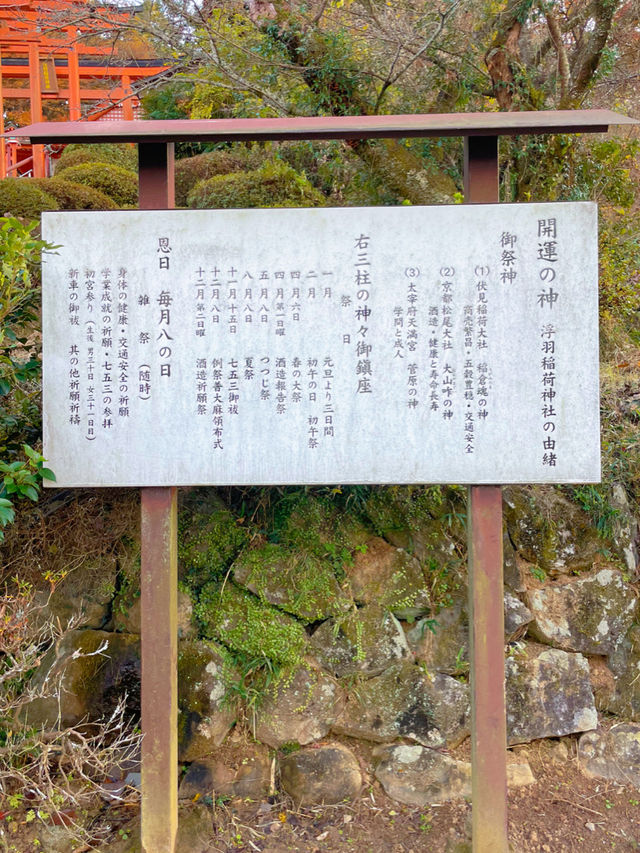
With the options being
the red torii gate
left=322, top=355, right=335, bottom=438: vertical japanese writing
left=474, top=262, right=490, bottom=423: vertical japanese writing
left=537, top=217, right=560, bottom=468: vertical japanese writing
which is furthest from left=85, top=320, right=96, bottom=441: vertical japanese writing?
the red torii gate

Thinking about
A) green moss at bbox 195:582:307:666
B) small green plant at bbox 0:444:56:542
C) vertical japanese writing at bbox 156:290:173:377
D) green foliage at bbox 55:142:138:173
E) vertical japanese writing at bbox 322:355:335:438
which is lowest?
green moss at bbox 195:582:307:666

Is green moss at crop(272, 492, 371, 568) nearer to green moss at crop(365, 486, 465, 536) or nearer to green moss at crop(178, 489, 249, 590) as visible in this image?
green moss at crop(365, 486, 465, 536)

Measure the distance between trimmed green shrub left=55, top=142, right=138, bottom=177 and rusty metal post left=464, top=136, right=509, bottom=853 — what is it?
643 centimetres

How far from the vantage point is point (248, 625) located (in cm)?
412

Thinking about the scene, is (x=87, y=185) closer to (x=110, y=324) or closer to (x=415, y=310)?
(x=110, y=324)

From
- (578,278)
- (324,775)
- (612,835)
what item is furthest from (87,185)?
(612,835)

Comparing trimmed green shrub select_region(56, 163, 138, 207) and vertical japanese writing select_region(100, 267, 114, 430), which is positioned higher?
trimmed green shrub select_region(56, 163, 138, 207)

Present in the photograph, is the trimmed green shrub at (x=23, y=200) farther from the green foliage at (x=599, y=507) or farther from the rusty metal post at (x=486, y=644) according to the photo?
the green foliage at (x=599, y=507)

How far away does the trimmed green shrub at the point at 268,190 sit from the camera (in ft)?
19.1

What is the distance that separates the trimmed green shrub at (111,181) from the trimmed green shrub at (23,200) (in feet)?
2.70

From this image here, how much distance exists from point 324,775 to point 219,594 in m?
1.27

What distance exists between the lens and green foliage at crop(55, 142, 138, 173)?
29.3 ft

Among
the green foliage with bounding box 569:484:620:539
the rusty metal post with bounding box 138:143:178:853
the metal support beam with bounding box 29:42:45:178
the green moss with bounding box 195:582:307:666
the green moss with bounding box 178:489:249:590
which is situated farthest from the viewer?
the metal support beam with bounding box 29:42:45:178

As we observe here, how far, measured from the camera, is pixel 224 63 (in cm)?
599
